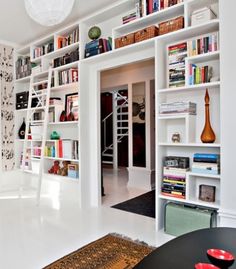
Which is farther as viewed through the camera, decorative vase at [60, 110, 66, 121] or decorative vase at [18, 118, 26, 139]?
decorative vase at [18, 118, 26, 139]

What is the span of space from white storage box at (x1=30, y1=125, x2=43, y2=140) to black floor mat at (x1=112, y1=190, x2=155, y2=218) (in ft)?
5.53

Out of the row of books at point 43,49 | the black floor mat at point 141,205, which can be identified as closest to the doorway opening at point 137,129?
the black floor mat at point 141,205

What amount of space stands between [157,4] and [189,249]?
2483 millimetres

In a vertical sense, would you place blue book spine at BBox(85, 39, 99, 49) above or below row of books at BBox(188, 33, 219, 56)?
above

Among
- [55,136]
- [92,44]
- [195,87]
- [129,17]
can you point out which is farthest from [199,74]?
[55,136]

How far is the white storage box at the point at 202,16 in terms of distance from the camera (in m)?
2.26

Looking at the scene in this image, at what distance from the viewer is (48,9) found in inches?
70.6

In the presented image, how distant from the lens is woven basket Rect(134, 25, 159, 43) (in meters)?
2.63

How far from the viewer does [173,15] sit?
2.65 m

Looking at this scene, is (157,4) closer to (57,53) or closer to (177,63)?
(177,63)

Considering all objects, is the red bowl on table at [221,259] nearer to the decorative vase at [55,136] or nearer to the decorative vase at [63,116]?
the decorative vase at [63,116]

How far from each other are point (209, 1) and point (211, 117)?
1.13m

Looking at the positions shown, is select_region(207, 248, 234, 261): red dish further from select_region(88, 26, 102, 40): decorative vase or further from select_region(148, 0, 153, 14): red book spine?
select_region(88, 26, 102, 40): decorative vase

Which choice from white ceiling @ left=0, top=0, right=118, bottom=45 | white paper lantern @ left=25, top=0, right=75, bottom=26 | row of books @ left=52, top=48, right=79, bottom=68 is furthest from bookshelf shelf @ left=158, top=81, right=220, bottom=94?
row of books @ left=52, top=48, right=79, bottom=68
